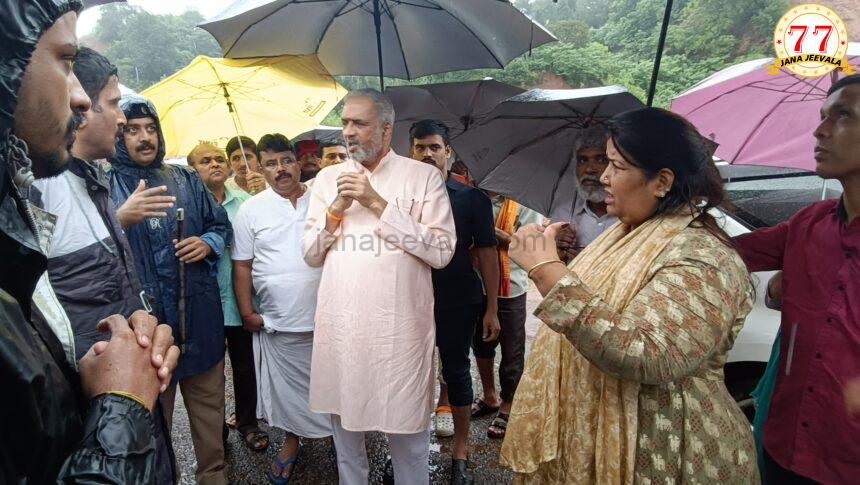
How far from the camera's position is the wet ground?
114 inches

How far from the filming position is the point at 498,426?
3.31 meters

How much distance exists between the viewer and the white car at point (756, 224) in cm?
280

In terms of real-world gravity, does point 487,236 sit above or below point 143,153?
below

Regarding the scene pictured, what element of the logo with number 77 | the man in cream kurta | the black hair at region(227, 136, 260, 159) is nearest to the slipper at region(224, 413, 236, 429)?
the man in cream kurta

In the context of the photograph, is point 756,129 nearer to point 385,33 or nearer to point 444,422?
point 385,33

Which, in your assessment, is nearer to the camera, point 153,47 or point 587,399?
point 587,399

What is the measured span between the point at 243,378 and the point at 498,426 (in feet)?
6.02

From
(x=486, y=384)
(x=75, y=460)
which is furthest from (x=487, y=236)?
(x=75, y=460)

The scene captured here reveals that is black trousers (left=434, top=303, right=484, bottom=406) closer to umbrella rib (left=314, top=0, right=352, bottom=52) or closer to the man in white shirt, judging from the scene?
the man in white shirt

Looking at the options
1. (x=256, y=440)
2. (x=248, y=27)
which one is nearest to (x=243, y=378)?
(x=256, y=440)

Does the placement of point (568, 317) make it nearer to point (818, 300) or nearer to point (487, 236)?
point (818, 300)

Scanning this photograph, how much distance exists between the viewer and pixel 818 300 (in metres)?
1.62

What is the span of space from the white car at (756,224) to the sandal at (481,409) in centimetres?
162

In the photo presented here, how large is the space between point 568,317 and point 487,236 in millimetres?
1647
